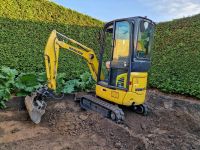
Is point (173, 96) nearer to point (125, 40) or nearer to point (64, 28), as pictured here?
point (125, 40)

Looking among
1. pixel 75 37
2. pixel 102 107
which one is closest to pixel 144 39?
pixel 102 107

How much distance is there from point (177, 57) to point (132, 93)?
6267 millimetres

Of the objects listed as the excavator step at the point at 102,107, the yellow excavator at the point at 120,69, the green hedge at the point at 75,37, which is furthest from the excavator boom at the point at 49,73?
the green hedge at the point at 75,37

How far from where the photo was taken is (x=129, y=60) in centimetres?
684

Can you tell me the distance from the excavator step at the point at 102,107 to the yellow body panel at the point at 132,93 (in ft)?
0.59

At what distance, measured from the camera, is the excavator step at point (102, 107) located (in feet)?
22.7

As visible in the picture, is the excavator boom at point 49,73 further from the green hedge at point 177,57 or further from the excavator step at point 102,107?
the green hedge at point 177,57

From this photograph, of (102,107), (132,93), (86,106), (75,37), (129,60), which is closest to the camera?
(129,60)

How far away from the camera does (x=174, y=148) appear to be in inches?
236

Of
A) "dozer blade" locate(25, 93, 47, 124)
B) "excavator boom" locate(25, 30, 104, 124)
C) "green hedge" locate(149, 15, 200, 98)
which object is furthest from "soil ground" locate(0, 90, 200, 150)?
"green hedge" locate(149, 15, 200, 98)

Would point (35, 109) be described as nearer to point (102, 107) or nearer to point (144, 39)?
point (102, 107)

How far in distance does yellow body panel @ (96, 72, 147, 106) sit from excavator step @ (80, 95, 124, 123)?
0.18 metres

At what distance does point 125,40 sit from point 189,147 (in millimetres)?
2512

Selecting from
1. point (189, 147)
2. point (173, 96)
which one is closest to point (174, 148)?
point (189, 147)
